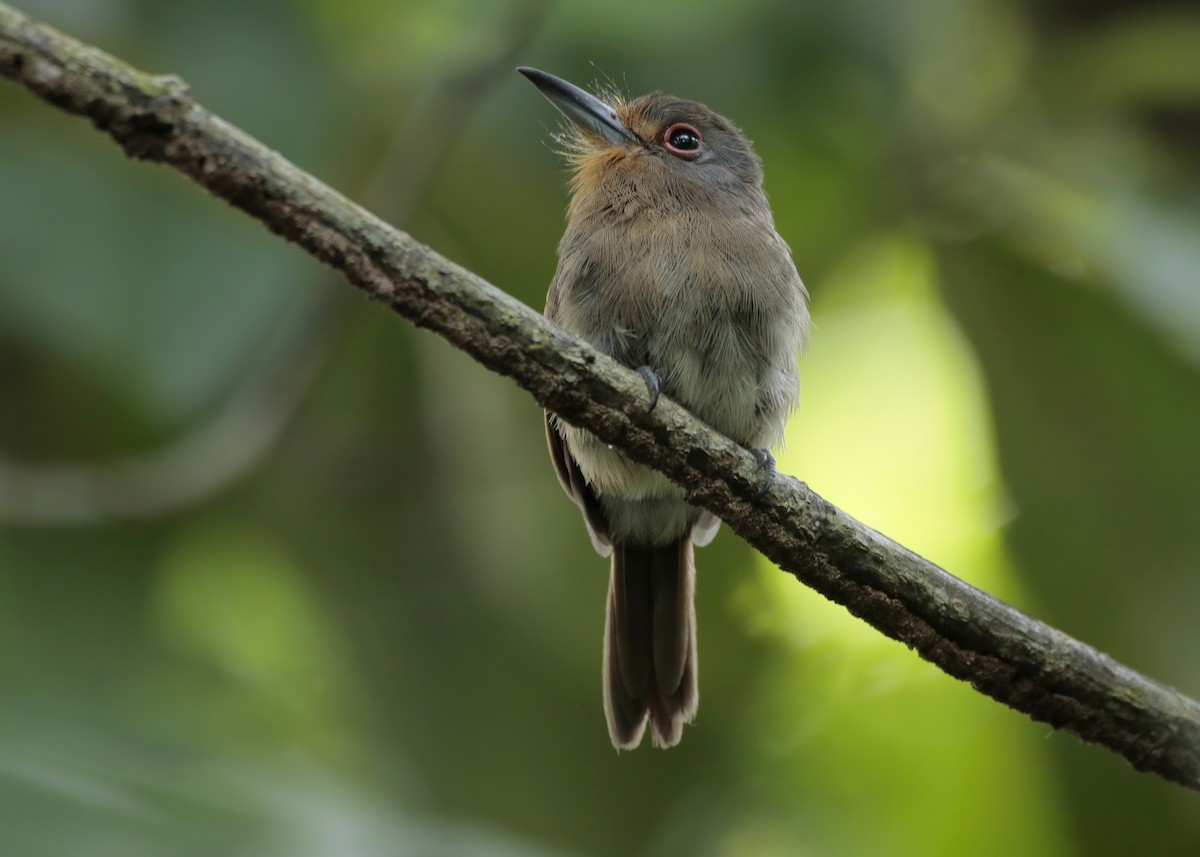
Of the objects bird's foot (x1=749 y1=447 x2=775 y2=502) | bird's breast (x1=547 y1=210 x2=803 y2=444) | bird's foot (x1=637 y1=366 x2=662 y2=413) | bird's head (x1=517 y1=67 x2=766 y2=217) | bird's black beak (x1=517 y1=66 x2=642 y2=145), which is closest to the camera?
bird's foot (x1=637 y1=366 x2=662 y2=413)

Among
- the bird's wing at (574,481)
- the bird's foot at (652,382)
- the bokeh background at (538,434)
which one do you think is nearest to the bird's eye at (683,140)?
the bokeh background at (538,434)

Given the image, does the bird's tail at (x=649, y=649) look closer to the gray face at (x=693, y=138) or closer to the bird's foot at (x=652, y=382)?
the bird's foot at (x=652, y=382)

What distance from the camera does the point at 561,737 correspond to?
379 centimetres

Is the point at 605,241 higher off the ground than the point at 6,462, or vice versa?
the point at 605,241

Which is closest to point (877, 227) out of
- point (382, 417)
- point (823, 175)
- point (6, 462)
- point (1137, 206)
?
point (823, 175)

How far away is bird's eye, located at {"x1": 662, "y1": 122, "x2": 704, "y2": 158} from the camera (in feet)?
12.1

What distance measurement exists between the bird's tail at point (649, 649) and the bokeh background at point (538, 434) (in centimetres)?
26

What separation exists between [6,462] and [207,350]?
0.69 m

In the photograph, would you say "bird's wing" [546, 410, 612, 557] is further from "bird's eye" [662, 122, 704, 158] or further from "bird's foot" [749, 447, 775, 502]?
"bird's foot" [749, 447, 775, 502]

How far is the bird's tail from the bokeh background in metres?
0.26

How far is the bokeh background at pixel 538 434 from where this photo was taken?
11.6 feet

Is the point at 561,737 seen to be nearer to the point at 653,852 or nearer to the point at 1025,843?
the point at 653,852

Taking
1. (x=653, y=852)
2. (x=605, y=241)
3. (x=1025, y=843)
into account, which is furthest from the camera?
(x=653, y=852)

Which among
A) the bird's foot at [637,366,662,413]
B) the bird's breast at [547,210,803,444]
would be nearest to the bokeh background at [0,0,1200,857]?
the bird's breast at [547,210,803,444]
